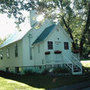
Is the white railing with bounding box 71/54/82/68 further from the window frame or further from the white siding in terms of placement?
the white siding

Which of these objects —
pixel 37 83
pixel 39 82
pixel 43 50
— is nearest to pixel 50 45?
pixel 43 50

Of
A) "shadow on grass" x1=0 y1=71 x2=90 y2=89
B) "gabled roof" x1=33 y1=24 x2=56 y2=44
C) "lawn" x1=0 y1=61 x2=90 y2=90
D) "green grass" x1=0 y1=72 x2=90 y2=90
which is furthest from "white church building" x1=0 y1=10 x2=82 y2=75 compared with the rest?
"green grass" x1=0 y1=72 x2=90 y2=90

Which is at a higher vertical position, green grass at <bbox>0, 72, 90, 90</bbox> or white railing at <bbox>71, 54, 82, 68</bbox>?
white railing at <bbox>71, 54, 82, 68</bbox>

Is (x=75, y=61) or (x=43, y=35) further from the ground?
(x=43, y=35)

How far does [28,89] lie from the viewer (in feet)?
31.4

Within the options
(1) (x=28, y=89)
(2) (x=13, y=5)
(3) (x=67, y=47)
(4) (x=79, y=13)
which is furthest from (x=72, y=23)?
(1) (x=28, y=89)

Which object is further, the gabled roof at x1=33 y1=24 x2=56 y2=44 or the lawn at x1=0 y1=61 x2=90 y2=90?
the gabled roof at x1=33 y1=24 x2=56 y2=44

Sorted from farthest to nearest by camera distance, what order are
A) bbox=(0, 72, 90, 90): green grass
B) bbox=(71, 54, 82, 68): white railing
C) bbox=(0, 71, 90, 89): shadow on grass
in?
bbox=(71, 54, 82, 68): white railing
bbox=(0, 71, 90, 89): shadow on grass
bbox=(0, 72, 90, 90): green grass

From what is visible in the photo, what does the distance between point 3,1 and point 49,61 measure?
27.7 feet

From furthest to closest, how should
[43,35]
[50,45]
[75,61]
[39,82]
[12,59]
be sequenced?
[12,59], [43,35], [50,45], [75,61], [39,82]

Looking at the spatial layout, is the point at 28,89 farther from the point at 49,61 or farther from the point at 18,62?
the point at 18,62

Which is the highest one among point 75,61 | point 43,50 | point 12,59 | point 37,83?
point 43,50

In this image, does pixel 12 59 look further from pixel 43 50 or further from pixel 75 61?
pixel 75 61

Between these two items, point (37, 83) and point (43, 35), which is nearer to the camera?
point (37, 83)
